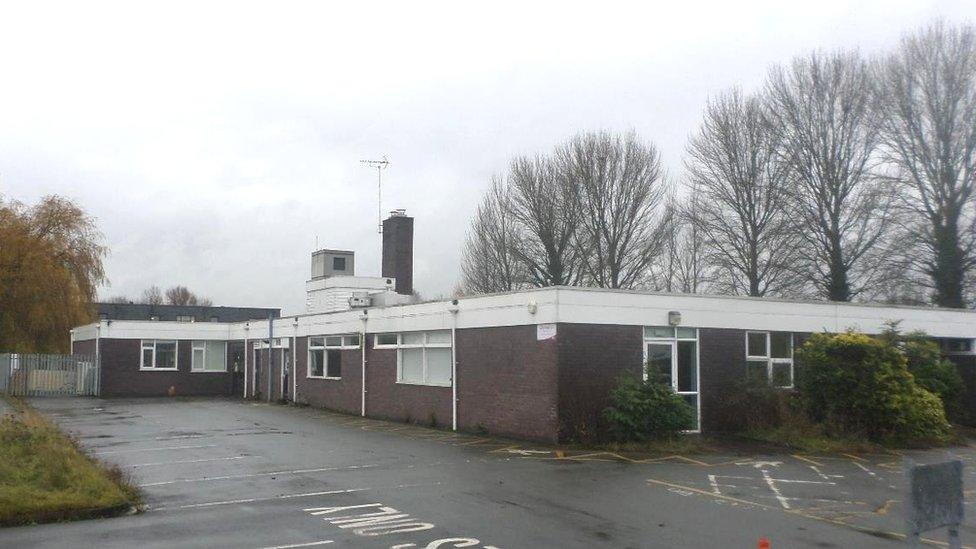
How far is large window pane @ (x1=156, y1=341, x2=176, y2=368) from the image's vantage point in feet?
135

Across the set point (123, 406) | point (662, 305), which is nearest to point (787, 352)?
point (662, 305)

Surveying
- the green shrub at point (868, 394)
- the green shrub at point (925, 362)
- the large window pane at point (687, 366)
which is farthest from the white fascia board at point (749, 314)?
the green shrub at point (868, 394)

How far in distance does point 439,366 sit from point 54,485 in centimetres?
1250

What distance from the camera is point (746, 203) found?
38.1 meters

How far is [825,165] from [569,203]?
35.3 feet

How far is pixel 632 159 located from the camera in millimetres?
41344

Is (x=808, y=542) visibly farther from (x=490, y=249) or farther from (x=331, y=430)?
(x=490, y=249)

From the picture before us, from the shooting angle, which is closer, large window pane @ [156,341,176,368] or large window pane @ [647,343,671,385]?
large window pane @ [647,343,671,385]

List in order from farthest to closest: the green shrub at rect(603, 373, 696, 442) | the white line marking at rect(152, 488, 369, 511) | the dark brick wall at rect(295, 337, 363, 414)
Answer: the dark brick wall at rect(295, 337, 363, 414), the green shrub at rect(603, 373, 696, 442), the white line marking at rect(152, 488, 369, 511)

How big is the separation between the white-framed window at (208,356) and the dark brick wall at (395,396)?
54.6ft

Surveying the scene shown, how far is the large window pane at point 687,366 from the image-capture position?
21.5m

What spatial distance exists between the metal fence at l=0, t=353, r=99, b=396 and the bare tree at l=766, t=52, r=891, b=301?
1184 inches

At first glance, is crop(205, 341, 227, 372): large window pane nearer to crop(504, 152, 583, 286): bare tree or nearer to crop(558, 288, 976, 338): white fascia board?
crop(504, 152, 583, 286): bare tree

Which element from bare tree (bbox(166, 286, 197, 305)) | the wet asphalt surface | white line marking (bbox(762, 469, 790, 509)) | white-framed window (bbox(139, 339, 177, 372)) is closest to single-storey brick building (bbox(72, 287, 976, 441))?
the wet asphalt surface
